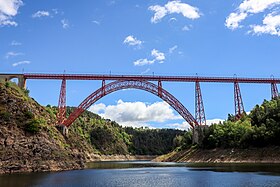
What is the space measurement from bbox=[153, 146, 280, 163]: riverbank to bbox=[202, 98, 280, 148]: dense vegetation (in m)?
1.65

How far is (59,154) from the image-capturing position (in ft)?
187

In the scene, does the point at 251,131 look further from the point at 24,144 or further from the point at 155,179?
the point at 24,144

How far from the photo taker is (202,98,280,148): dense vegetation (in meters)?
71.7

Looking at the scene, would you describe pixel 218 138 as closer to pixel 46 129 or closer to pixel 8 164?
pixel 46 129

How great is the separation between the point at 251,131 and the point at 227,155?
25.0ft

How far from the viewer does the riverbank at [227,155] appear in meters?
67.7

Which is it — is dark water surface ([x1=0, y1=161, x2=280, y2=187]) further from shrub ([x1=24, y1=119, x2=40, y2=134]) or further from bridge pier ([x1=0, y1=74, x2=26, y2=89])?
bridge pier ([x1=0, y1=74, x2=26, y2=89])

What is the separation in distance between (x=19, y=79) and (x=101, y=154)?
9265 centimetres

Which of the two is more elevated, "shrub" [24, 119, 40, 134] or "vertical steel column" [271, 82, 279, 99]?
"vertical steel column" [271, 82, 279, 99]

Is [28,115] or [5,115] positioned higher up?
[28,115]

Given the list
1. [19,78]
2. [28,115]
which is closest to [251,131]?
[28,115]

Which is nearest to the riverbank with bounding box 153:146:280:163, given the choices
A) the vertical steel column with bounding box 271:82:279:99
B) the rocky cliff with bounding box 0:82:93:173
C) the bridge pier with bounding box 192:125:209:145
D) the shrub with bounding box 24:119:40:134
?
the bridge pier with bounding box 192:125:209:145

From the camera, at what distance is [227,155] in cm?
7888

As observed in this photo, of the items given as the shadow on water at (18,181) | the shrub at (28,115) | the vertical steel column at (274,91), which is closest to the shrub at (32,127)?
the shrub at (28,115)
